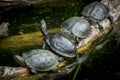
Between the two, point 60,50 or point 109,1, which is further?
point 109,1

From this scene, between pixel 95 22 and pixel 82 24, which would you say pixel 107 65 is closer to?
pixel 82 24

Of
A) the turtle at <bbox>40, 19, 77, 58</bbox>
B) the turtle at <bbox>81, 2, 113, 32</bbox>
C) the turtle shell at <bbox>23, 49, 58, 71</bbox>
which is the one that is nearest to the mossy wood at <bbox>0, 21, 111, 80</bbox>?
the turtle at <bbox>40, 19, 77, 58</bbox>

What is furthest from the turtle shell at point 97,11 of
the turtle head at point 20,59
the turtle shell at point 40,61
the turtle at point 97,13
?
the turtle head at point 20,59

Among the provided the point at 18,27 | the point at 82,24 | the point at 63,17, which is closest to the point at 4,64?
the point at 18,27

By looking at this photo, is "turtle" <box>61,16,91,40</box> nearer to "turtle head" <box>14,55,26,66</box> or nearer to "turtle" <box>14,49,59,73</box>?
"turtle" <box>14,49,59,73</box>

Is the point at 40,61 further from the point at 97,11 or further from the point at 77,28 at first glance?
the point at 97,11

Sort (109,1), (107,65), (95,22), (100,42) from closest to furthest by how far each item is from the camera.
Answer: (107,65), (100,42), (95,22), (109,1)
